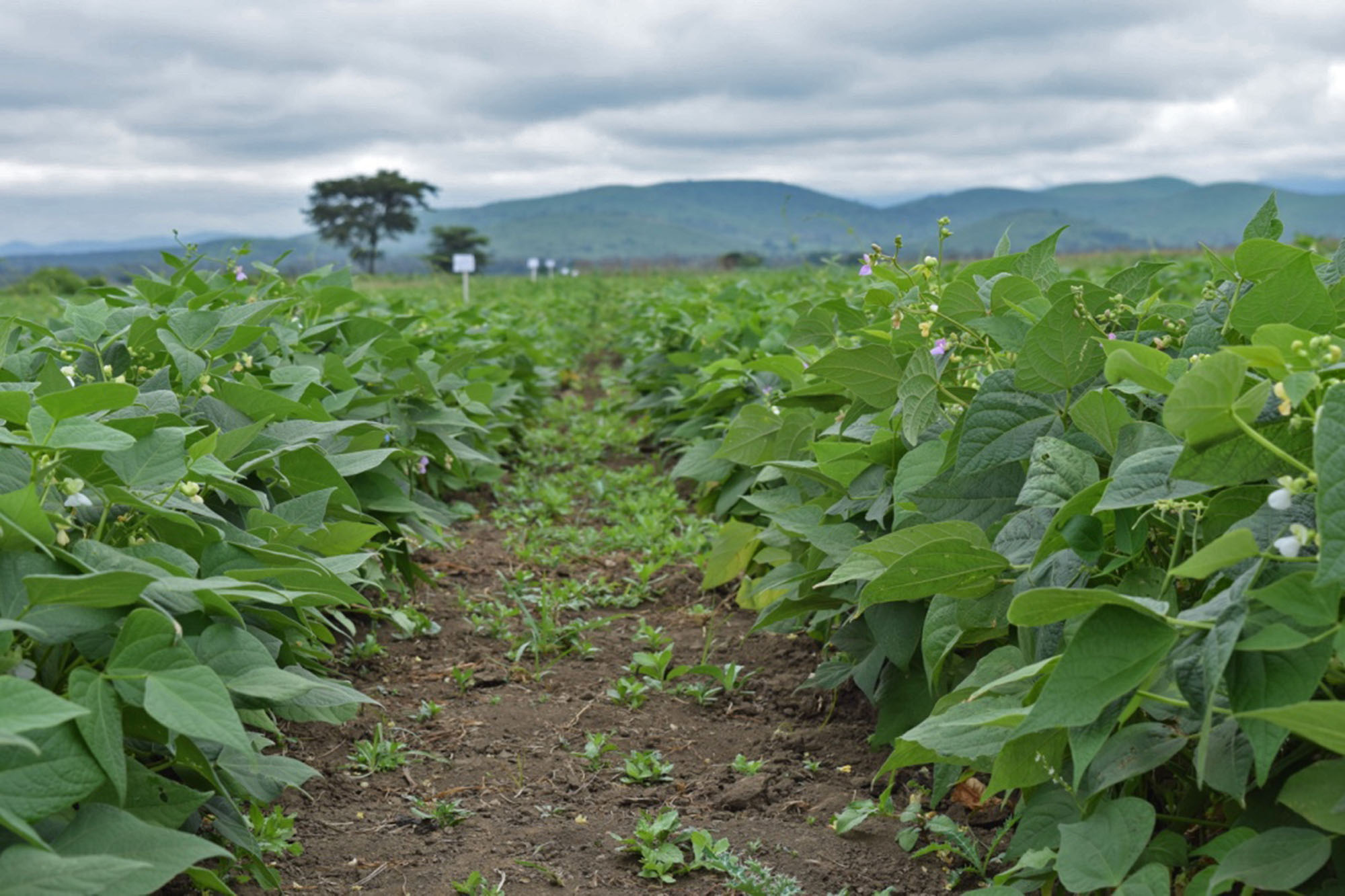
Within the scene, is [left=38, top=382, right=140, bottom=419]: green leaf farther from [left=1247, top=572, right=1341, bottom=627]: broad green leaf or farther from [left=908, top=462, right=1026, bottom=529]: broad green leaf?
[left=1247, top=572, right=1341, bottom=627]: broad green leaf

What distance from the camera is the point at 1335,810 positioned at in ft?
4.11

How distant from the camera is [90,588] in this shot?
138cm

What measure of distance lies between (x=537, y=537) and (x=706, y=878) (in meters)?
3.07

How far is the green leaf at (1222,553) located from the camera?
4.04 feet

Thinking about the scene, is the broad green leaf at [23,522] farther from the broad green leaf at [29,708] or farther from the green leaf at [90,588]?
the broad green leaf at [29,708]

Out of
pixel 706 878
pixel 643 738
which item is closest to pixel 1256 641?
pixel 706 878

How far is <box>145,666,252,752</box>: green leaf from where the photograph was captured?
130 centimetres

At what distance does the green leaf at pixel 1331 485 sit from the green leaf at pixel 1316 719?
0.12 metres

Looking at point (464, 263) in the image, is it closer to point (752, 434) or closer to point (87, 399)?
point (752, 434)

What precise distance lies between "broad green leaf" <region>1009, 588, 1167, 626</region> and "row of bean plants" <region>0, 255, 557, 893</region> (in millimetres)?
956

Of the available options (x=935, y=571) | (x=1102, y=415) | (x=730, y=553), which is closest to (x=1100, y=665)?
(x=935, y=571)

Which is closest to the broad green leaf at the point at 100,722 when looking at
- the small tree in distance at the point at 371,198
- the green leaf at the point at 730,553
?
the green leaf at the point at 730,553

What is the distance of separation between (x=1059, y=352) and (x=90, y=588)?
1572 mm

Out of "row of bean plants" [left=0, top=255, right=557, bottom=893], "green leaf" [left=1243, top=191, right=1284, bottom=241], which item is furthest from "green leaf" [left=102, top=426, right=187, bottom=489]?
"green leaf" [left=1243, top=191, right=1284, bottom=241]
